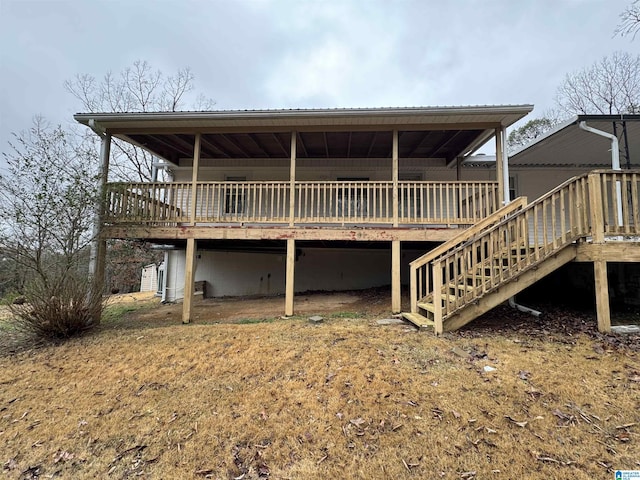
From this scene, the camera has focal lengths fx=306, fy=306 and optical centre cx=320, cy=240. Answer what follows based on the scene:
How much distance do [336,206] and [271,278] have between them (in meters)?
5.37

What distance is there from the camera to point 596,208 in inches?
189

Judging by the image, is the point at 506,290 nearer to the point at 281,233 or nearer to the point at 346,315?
the point at 346,315

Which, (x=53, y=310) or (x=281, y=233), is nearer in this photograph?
(x=53, y=310)

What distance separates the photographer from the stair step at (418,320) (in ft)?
17.3

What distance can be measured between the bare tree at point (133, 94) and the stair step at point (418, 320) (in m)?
18.1

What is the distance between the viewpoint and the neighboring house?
17.8 ft

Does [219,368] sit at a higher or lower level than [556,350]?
lower

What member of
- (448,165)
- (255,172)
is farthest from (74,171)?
(448,165)

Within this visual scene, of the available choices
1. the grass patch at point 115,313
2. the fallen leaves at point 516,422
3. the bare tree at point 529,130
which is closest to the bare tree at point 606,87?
the bare tree at point 529,130

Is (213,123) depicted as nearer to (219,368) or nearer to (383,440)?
(219,368)

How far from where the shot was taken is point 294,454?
8.79ft

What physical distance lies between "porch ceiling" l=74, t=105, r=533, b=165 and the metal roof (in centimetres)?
116

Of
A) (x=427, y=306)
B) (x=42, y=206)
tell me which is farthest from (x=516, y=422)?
(x=42, y=206)

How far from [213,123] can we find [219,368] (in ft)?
18.9
